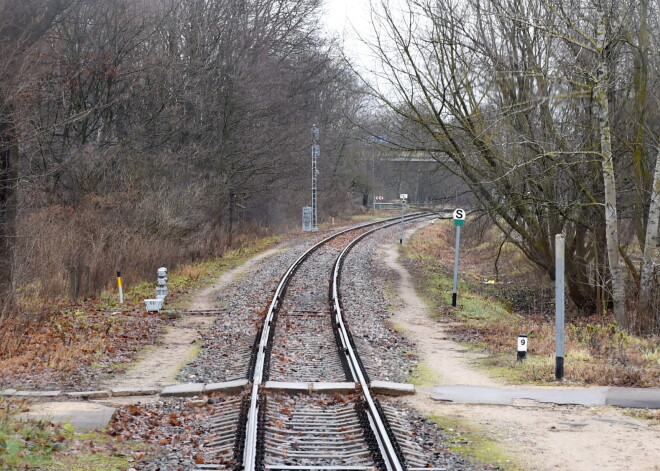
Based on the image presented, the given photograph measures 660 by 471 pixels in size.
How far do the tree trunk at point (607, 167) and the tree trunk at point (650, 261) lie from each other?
0.48m

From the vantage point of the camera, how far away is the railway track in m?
7.43

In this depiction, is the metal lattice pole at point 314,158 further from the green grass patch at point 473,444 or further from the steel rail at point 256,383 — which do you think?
the green grass patch at point 473,444

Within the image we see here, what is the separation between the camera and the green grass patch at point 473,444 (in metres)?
7.57

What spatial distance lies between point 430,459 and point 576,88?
48.2 feet

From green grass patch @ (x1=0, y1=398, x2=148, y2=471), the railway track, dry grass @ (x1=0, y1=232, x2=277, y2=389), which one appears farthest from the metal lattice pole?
green grass patch @ (x1=0, y1=398, x2=148, y2=471)

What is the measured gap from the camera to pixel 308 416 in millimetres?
9078

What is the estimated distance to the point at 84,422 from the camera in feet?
28.5

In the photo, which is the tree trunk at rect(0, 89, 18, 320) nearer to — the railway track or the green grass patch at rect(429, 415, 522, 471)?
the railway track

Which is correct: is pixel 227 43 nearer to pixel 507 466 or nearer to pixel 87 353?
pixel 87 353

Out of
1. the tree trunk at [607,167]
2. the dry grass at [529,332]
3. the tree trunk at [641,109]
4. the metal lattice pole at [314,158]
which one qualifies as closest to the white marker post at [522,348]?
→ the dry grass at [529,332]

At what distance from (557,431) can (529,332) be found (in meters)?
7.52

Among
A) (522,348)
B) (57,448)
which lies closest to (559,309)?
(522,348)

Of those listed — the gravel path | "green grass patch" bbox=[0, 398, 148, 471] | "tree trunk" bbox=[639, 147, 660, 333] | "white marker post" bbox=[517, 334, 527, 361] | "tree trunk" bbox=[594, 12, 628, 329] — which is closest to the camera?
"green grass patch" bbox=[0, 398, 148, 471]

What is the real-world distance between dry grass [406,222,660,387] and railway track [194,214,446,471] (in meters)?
2.77
